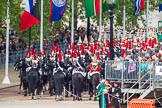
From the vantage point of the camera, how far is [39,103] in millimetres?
28094

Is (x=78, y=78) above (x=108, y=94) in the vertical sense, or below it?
above

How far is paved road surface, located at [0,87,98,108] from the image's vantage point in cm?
2686

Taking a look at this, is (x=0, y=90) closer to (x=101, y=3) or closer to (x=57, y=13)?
(x=57, y=13)

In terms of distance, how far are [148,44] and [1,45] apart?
14.2 m

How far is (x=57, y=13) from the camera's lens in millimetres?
37312

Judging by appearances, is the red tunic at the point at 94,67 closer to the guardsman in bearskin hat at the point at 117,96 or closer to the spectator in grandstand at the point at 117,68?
the spectator in grandstand at the point at 117,68

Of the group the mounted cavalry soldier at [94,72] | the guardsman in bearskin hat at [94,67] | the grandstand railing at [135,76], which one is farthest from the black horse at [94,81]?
the grandstand railing at [135,76]

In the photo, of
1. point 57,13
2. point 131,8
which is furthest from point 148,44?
point 131,8

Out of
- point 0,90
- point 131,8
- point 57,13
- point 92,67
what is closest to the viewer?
point 92,67

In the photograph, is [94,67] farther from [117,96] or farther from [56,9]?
[56,9]

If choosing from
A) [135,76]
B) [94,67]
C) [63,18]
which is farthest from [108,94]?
[63,18]

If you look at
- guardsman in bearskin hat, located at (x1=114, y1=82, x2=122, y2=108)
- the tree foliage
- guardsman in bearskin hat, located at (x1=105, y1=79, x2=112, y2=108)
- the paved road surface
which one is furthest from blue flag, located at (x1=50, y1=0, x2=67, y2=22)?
guardsman in bearskin hat, located at (x1=105, y1=79, x2=112, y2=108)

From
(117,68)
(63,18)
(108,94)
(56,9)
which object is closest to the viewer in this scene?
(108,94)

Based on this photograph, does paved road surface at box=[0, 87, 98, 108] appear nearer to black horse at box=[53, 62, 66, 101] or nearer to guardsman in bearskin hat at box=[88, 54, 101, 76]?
black horse at box=[53, 62, 66, 101]
